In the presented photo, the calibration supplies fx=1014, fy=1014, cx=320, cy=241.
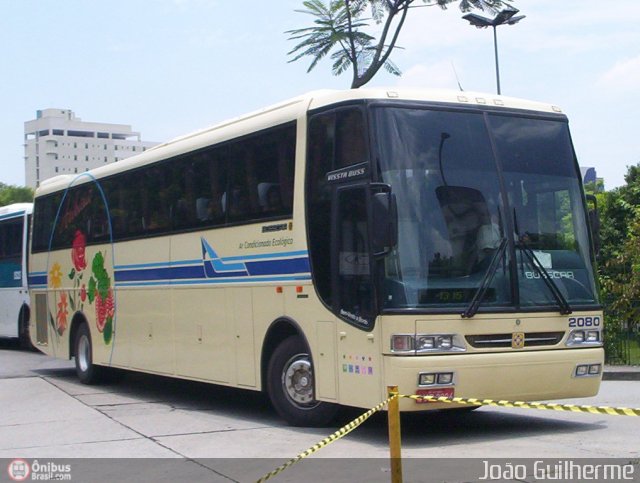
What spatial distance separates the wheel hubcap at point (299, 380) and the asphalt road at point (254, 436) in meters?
0.37

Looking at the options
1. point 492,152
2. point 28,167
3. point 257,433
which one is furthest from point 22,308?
point 28,167

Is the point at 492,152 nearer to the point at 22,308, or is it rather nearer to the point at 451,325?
the point at 451,325

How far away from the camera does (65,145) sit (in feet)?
546

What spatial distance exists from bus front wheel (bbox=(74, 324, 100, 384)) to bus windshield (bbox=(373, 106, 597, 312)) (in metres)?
9.38

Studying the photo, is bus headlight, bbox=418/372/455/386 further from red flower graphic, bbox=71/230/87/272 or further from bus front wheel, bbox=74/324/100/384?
red flower graphic, bbox=71/230/87/272

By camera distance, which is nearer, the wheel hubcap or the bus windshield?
the bus windshield

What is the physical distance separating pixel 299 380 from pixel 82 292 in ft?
25.6

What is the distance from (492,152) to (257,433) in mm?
4070

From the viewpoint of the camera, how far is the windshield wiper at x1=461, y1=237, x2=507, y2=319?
10.0 meters

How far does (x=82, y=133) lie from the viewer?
566 feet

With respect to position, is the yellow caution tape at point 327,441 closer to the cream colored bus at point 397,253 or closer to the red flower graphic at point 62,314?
the cream colored bus at point 397,253

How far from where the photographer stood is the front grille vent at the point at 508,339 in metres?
10.1

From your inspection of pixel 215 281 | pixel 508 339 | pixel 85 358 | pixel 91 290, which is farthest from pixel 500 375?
pixel 85 358

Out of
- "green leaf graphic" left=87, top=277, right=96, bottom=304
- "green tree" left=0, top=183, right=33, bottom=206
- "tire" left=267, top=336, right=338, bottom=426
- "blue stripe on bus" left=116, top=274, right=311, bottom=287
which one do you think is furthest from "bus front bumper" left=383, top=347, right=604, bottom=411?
"green tree" left=0, top=183, right=33, bottom=206
